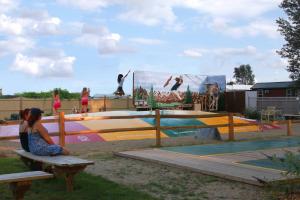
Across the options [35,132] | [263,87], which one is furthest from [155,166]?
[263,87]

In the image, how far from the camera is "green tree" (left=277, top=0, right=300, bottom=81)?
31.3m

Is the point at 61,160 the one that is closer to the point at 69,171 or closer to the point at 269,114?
the point at 69,171

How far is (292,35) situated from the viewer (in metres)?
31.5

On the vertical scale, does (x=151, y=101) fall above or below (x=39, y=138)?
above

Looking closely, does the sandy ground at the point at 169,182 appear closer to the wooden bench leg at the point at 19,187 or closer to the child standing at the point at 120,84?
the wooden bench leg at the point at 19,187

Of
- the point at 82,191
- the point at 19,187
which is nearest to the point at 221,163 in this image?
the point at 82,191

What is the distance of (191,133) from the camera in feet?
64.5

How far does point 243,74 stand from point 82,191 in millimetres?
103499

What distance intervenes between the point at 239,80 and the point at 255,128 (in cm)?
8718

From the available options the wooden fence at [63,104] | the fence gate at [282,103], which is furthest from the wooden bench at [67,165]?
the fence gate at [282,103]

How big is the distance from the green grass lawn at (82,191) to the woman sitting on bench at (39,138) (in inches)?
20.2

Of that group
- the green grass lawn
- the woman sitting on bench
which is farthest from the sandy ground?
the woman sitting on bench

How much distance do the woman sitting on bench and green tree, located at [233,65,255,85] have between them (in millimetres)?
100490

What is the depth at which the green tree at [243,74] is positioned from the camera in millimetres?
106938
